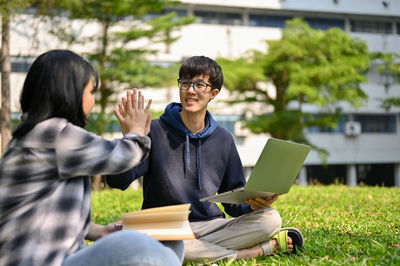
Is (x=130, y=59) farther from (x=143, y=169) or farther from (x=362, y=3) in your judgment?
(x=362, y=3)

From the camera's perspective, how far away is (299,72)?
16.8 m

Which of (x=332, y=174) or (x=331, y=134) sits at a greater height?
(x=331, y=134)

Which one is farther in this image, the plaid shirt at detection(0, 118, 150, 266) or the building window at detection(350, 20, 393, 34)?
the building window at detection(350, 20, 393, 34)

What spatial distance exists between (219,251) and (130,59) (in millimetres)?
10707

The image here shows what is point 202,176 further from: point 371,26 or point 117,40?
point 371,26

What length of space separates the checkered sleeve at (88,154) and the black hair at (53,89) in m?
0.08

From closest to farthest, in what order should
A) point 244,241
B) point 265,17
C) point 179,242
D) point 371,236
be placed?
point 179,242 → point 244,241 → point 371,236 → point 265,17

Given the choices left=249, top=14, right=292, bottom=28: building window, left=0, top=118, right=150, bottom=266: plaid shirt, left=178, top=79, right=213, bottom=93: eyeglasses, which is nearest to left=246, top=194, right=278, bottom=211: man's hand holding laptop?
left=178, top=79, right=213, bottom=93: eyeglasses

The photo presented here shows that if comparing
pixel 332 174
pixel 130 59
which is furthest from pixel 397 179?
pixel 130 59

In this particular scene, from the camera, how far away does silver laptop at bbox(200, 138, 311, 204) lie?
240 centimetres

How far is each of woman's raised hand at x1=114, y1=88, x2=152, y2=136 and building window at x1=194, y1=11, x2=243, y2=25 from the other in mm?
21597

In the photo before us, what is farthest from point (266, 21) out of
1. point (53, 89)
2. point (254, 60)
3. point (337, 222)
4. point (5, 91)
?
point (53, 89)

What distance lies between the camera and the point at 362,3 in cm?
2523

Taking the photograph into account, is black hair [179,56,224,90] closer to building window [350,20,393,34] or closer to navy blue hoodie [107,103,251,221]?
navy blue hoodie [107,103,251,221]
